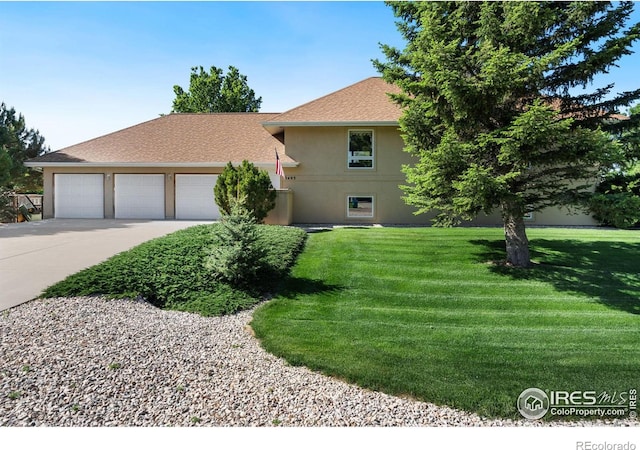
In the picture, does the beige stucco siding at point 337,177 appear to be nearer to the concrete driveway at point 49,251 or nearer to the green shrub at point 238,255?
the concrete driveway at point 49,251

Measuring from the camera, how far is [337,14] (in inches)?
316

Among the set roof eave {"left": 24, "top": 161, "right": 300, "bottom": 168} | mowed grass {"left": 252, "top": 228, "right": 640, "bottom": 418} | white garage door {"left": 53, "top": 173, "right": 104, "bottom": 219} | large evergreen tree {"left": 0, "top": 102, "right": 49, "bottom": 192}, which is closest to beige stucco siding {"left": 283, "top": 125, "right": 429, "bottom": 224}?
roof eave {"left": 24, "top": 161, "right": 300, "bottom": 168}

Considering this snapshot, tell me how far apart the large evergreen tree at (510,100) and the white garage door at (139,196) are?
13420 mm

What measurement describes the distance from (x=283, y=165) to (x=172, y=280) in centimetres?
991

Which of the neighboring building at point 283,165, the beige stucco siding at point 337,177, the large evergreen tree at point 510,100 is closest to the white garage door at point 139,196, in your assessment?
the neighboring building at point 283,165

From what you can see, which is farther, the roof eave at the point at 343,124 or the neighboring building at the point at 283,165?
the neighboring building at the point at 283,165

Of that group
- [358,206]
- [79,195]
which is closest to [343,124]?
[358,206]

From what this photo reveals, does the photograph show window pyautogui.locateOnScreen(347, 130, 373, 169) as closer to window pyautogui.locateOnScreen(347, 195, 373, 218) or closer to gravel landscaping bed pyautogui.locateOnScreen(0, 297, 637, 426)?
window pyautogui.locateOnScreen(347, 195, 373, 218)

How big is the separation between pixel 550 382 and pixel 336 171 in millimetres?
13445

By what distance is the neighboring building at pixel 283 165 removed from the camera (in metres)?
17.0

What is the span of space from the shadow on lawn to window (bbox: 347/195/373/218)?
251 inches

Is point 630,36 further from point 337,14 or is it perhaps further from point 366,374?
point 366,374

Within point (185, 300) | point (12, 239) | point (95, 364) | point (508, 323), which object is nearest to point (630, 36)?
point (508, 323)

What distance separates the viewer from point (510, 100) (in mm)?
8609
